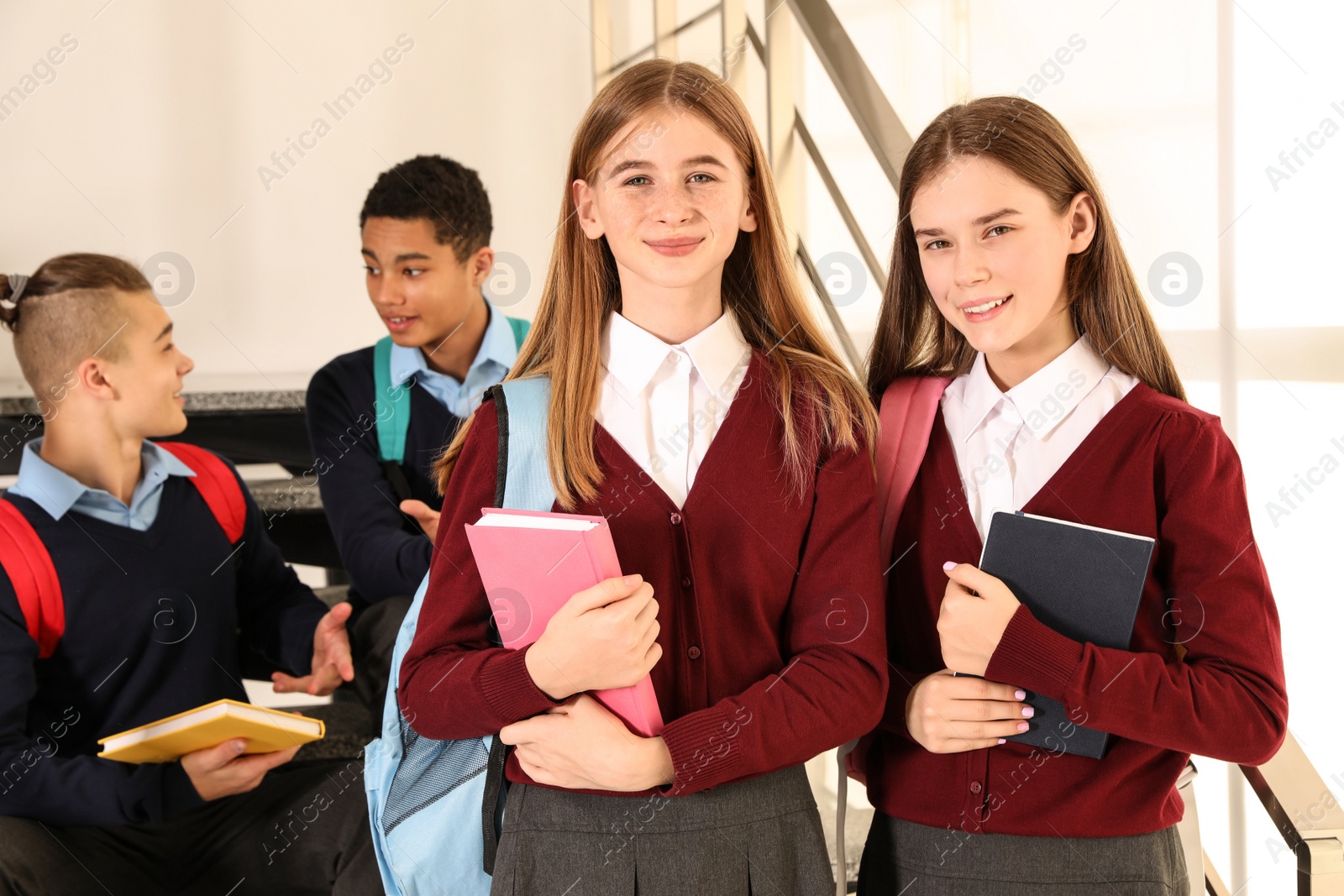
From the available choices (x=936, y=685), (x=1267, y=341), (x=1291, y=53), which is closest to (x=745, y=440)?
(x=936, y=685)

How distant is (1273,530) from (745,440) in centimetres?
195

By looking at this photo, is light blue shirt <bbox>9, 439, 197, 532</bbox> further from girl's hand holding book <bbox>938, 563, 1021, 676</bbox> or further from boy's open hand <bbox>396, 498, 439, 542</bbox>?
girl's hand holding book <bbox>938, 563, 1021, 676</bbox>

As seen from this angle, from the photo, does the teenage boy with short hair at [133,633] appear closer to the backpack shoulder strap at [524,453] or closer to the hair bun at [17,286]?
the hair bun at [17,286]

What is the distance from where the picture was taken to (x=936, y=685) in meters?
1.17

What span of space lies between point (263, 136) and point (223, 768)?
1.67 meters

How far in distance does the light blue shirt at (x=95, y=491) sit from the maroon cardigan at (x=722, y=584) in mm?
1125

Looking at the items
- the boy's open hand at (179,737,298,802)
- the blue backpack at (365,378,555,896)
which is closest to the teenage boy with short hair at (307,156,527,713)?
the boy's open hand at (179,737,298,802)

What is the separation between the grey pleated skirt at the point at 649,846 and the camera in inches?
43.7

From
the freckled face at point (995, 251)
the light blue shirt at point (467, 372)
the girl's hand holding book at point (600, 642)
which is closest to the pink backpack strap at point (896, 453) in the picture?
the freckled face at point (995, 251)

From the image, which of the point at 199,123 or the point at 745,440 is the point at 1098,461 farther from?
the point at 199,123

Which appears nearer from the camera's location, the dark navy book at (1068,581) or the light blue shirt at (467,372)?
the dark navy book at (1068,581)

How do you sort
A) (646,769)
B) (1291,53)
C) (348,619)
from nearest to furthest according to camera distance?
(646,769), (348,619), (1291,53)

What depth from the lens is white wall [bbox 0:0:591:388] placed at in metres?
2.59

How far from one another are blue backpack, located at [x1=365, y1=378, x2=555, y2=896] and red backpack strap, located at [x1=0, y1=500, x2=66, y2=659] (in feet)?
3.31
